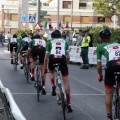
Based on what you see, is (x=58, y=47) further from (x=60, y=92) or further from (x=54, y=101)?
(x=54, y=101)

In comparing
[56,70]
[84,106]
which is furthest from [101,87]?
[56,70]

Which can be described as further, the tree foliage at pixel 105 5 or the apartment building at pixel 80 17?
the apartment building at pixel 80 17

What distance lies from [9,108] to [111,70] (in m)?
3.02

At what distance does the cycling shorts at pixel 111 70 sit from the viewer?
7.38 metres

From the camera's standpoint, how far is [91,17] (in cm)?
8731

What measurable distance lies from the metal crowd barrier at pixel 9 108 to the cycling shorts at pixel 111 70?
7.65 feet

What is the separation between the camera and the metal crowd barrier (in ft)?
13.8

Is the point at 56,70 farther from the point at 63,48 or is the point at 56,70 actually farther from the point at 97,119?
the point at 97,119

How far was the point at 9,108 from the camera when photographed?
483cm

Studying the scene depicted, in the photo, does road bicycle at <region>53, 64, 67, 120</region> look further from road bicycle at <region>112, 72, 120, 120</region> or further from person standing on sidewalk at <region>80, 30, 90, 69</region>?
person standing on sidewalk at <region>80, 30, 90, 69</region>

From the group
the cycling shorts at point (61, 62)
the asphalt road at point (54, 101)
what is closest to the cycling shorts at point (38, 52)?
the asphalt road at point (54, 101)

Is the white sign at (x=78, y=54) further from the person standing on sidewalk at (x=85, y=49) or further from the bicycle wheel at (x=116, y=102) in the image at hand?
the bicycle wheel at (x=116, y=102)

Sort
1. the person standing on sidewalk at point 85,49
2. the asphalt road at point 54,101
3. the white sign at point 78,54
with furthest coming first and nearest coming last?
the white sign at point 78,54, the person standing on sidewalk at point 85,49, the asphalt road at point 54,101

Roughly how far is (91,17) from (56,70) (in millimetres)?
78863
